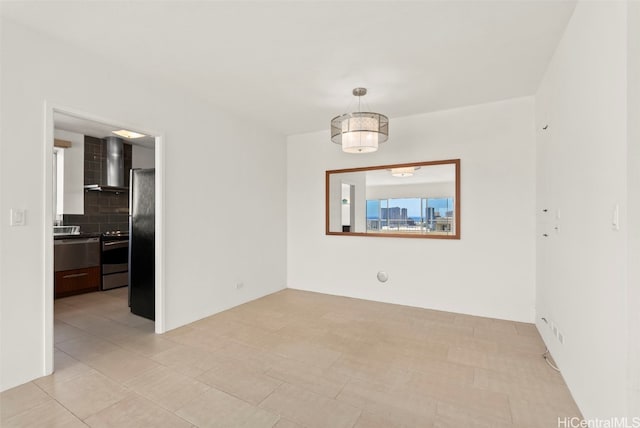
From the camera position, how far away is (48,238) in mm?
2445

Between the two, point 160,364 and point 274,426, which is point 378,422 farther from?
point 160,364

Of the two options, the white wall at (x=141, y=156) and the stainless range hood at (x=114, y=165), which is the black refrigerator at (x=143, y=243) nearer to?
the stainless range hood at (x=114, y=165)

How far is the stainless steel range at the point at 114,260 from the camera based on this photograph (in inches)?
204

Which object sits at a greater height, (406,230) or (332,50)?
(332,50)

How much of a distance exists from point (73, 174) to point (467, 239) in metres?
6.53

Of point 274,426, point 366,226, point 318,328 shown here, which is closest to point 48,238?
point 274,426

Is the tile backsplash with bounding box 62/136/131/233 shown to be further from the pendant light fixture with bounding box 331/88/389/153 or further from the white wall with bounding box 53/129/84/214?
the pendant light fixture with bounding box 331/88/389/153

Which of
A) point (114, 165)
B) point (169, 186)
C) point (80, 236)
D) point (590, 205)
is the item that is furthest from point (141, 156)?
point (590, 205)

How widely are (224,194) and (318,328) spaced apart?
83.4 inches

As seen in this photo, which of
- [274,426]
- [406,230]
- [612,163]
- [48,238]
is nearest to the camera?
[612,163]

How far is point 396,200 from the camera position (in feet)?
15.1

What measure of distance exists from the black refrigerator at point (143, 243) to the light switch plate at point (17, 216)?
1312mm

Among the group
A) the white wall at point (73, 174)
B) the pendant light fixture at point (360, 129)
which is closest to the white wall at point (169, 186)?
the pendant light fixture at point (360, 129)

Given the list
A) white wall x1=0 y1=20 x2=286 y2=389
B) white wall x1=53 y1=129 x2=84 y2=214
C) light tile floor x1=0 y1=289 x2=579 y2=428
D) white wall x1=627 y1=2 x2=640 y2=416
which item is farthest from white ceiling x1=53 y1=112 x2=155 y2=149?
white wall x1=627 y1=2 x2=640 y2=416
